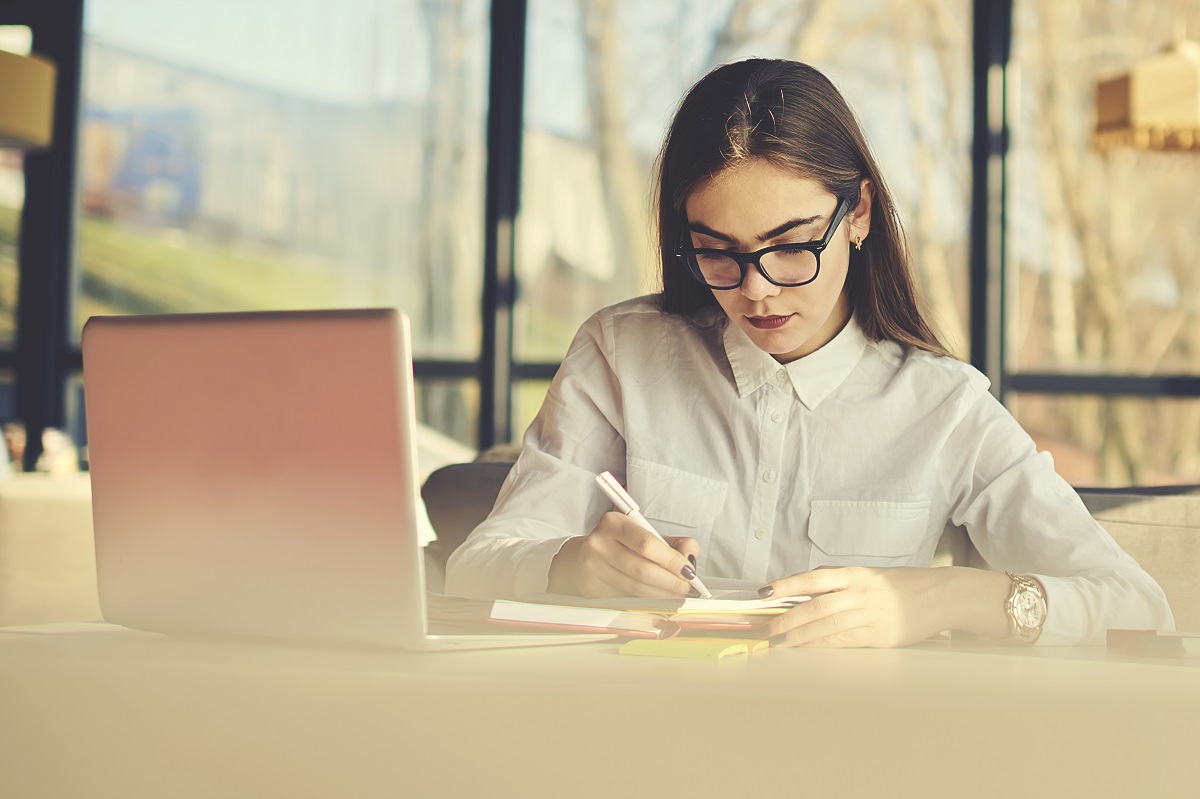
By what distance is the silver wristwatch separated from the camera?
46.5 inches

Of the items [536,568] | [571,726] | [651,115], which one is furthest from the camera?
[651,115]

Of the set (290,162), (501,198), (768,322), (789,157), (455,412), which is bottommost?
(455,412)

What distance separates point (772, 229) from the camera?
1.47 m

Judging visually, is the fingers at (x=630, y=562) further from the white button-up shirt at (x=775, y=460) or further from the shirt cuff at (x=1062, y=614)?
the shirt cuff at (x=1062, y=614)

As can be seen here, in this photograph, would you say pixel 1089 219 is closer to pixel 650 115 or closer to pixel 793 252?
pixel 650 115

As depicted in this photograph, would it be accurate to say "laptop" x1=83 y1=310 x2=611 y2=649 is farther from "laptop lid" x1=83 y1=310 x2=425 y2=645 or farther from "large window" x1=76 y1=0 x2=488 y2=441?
"large window" x1=76 y1=0 x2=488 y2=441

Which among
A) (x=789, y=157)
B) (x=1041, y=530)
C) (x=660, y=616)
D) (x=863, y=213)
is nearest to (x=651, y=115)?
(x=863, y=213)

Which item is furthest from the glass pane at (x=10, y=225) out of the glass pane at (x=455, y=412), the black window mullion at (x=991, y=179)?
the black window mullion at (x=991, y=179)

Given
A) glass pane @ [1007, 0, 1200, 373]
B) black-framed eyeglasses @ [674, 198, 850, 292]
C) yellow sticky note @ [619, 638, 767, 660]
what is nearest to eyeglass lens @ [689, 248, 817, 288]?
black-framed eyeglasses @ [674, 198, 850, 292]

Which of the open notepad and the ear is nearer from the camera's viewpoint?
the open notepad

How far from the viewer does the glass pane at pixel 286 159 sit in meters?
4.99

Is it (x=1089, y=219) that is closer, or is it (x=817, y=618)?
(x=817, y=618)

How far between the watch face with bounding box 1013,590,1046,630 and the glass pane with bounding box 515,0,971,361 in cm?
343

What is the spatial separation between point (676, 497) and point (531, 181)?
3437 millimetres
